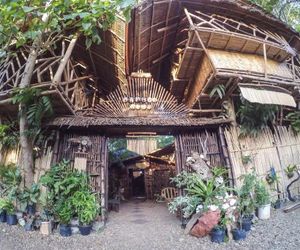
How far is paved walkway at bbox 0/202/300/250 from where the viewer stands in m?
5.40

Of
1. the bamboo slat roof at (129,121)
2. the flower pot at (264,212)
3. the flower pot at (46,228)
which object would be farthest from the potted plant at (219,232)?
the flower pot at (46,228)

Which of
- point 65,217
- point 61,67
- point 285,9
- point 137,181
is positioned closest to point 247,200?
point 65,217

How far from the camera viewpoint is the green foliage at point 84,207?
6039 millimetres

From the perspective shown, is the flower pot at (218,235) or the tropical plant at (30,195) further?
the tropical plant at (30,195)

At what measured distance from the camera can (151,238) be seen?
5.96 meters

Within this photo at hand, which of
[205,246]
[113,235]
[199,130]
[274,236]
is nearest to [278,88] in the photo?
[199,130]

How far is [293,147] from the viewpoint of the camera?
9.16 m

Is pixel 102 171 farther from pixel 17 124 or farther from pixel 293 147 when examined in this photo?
pixel 293 147

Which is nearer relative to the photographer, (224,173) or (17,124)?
(224,173)

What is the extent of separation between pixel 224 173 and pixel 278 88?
280 centimetres

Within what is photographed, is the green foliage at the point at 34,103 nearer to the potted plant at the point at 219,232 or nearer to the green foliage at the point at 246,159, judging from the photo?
the potted plant at the point at 219,232

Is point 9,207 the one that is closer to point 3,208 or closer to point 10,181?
point 3,208

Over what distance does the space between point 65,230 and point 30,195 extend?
1235mm

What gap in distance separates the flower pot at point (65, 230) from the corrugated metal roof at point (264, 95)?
206 inches
